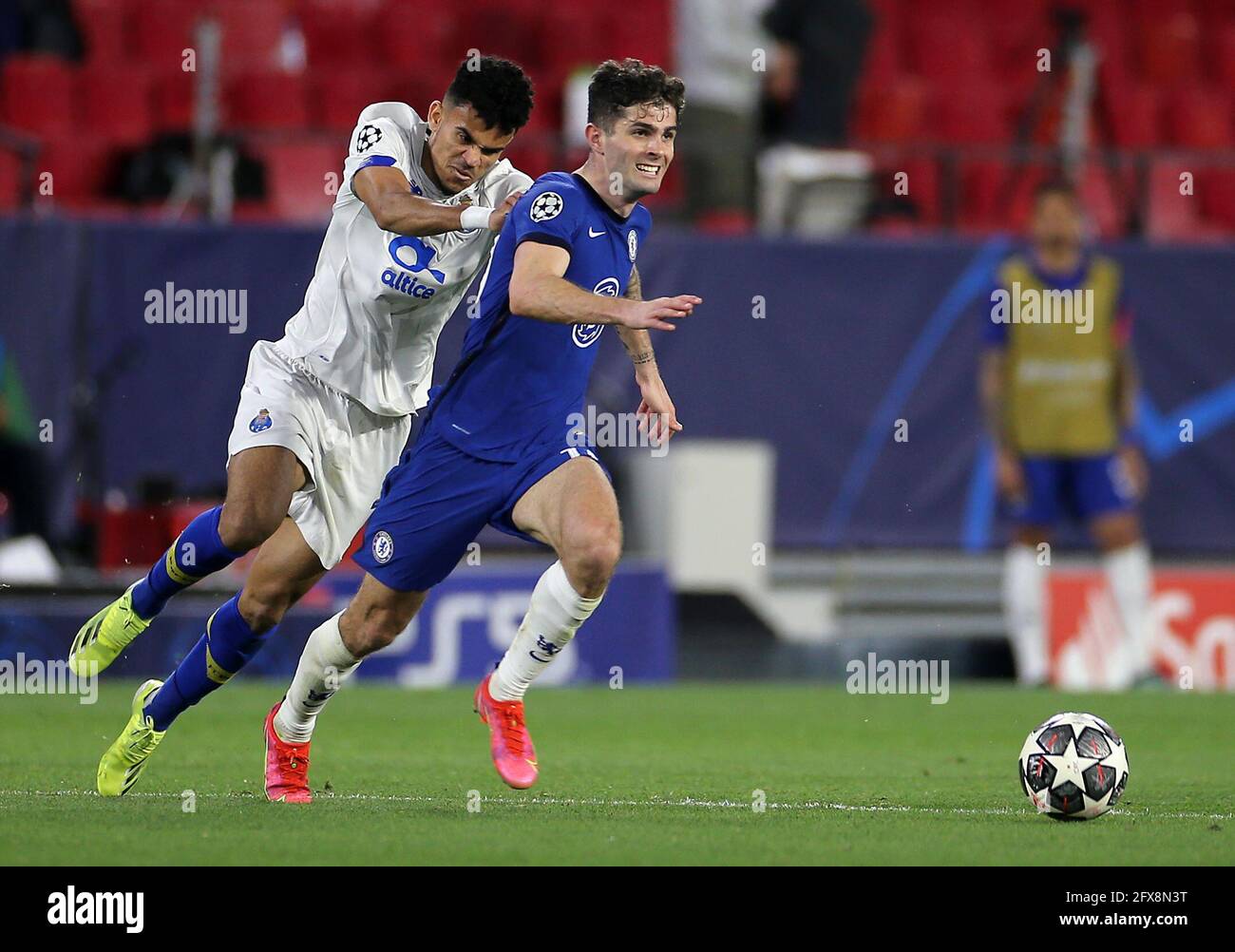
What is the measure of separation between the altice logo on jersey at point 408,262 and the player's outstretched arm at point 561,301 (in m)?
0.65

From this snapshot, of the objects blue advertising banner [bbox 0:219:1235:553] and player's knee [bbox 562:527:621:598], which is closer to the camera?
player's knee [bbox 562:527:621:598]

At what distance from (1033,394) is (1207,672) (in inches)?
80.1

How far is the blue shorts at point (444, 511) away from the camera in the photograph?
21.2 feet

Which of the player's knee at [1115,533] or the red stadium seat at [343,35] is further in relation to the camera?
the red stadium seat at [343,35]

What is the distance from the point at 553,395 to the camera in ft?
21.7

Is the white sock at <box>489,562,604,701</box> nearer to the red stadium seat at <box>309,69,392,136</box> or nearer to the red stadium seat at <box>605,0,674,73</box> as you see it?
the red stadium seat at <box>309,69,392,136</box>

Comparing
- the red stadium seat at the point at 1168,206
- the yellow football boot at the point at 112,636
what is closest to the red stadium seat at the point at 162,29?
the red stadium seat at the point at 1168,206

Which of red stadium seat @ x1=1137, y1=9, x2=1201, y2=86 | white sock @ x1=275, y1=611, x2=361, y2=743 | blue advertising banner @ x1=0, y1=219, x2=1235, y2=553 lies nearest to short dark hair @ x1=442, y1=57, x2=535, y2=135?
white sock @ x1=275, y1=611, x2=361, y2=743

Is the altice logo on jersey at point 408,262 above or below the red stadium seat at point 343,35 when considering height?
below

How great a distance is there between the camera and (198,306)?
12555mm

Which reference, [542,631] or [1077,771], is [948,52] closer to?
[1077,771]

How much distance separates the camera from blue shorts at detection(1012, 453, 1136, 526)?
12039 millimetres

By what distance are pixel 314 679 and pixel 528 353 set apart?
4.15 ft

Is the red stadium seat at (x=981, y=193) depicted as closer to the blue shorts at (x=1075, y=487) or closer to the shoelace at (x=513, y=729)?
the blue shorts at (x=1075, y=487)
